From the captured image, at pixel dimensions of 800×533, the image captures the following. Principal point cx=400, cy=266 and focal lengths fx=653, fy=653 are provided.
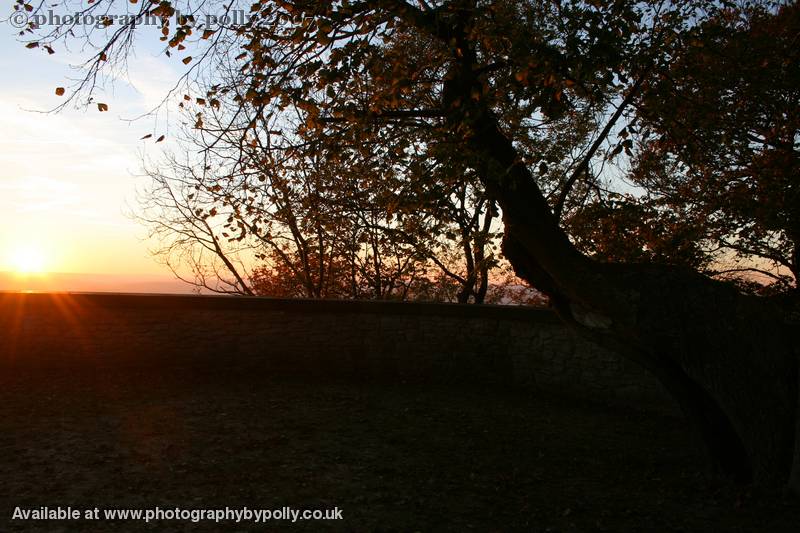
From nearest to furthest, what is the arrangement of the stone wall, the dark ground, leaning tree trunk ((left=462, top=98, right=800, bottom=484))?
the dark ground → leaning tree trunk ((left=462, top=98, right=800, bottom=484)) → the stone wall

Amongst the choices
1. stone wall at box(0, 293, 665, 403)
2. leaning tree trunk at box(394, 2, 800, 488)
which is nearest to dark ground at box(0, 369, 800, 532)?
stone wall at box(0, 293, 665, 403)

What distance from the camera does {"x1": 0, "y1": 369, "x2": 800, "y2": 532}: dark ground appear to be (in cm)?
596

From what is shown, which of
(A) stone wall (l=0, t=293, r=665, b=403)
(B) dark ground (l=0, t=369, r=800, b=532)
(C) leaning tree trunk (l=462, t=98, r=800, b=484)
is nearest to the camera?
(B) dark ground (l=0, t=369, r=800, b=532)

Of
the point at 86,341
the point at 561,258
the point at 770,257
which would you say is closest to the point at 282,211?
the point at 86,341

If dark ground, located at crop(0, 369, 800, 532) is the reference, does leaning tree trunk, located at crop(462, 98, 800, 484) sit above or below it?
above

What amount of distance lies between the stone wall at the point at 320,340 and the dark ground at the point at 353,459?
1.60 ft

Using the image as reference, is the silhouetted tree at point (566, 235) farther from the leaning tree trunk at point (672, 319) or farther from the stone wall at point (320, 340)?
the stone wall at point (320, 340)

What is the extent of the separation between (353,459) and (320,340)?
4.84 metres

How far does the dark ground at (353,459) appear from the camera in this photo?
5.96 meters

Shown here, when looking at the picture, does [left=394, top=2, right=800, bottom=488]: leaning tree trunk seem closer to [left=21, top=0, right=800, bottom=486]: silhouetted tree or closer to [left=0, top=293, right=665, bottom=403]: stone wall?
[left=21, top=0, right=800, bottom=486]: silhouetted tree

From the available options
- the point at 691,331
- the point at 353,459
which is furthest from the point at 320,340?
the point at 691,331

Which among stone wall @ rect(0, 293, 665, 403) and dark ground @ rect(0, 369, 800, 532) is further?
stone wall @ rect(0, 293, 665, 403)

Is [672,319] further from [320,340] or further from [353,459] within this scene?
[320,340]

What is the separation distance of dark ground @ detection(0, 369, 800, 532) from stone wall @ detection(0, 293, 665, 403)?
49 centimetres
